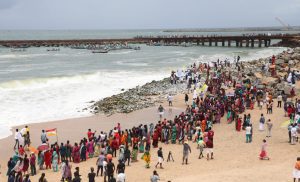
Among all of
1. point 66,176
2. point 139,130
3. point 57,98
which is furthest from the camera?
point 57,98

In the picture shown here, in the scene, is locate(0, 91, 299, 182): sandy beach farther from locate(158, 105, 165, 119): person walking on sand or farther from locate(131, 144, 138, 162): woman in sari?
locate(158, 105, 165, 119): person walking on sand

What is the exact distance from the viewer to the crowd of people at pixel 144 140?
13641 millimetres

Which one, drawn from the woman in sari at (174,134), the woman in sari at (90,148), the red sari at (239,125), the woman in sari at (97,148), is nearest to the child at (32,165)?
the woman in sari at (90,148)

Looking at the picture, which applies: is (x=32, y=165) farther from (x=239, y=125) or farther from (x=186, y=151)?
(x=239, y=125)

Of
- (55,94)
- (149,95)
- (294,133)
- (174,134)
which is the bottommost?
(55,94)

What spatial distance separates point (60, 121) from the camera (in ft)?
72.4

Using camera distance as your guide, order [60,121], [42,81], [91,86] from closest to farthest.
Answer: [60,121], [91,86], [42,81]

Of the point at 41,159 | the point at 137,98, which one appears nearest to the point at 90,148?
the point at 41,159

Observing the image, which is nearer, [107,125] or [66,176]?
[66,176]

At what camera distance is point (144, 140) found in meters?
16.6

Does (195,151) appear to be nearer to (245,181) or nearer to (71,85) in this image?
(245,181)

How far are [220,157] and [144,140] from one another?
3154mm

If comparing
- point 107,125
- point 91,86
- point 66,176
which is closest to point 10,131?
Answer: point 107,125

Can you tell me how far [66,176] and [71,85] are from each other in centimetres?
2315
